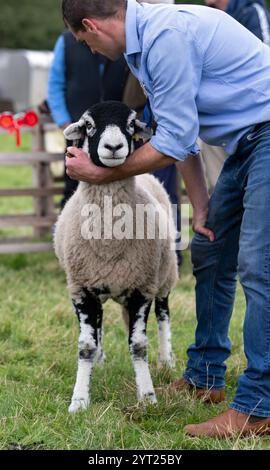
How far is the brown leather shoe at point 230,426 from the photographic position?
3.26 meters

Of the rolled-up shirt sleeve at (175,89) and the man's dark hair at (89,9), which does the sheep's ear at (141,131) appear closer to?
the rolled-up shirt sleeve at (175,89)

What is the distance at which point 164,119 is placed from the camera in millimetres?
3193

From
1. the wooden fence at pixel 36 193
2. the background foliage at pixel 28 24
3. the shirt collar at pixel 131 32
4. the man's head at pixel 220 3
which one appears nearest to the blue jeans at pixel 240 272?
the shirt collar at pixel 131 32

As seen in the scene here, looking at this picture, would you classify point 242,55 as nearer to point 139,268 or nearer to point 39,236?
point 139,268

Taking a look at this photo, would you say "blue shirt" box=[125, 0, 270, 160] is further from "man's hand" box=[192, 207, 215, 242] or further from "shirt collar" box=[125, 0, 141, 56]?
"man's hand" box=[192, 207, 215, 242]

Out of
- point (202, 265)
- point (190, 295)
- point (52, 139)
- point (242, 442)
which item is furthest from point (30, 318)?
point (52, 139)

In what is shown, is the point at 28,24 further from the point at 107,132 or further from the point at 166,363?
the point at 107,132

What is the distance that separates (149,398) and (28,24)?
131 feet

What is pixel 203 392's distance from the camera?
3920mm

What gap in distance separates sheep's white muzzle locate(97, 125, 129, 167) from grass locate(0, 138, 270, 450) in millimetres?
1115

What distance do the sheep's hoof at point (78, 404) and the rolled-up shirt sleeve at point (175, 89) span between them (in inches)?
50.1

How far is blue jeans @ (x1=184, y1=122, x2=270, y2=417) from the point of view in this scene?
128 inches

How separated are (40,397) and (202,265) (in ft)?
3.34

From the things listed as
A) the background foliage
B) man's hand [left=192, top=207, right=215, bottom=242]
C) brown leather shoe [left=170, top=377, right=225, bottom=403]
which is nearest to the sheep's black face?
man's hand [left=192, top=207, right=215, bottom=242]
